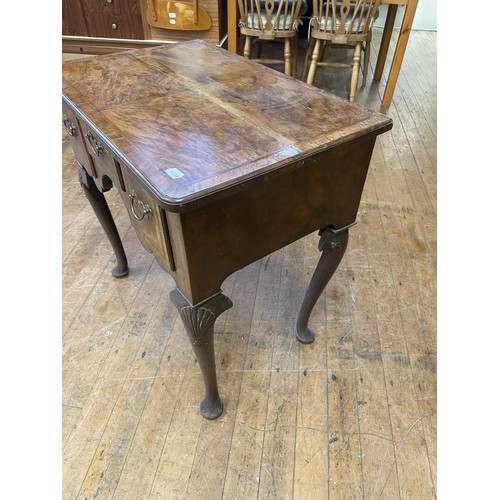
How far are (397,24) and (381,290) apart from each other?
5.05 meters

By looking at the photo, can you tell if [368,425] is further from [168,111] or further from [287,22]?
[287,22]

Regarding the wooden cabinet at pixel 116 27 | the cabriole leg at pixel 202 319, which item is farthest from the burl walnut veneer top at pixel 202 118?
the wooden cabinet at pixel 116 27

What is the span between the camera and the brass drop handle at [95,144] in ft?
3.21

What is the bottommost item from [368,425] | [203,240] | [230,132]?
[368,425]

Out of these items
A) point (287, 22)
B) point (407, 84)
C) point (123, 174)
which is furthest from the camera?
point (407, 84)

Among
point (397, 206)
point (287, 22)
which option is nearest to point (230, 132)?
point (397, 206)

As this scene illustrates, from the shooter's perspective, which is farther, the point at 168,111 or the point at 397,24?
the point at 397,24

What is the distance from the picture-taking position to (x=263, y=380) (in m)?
1.33

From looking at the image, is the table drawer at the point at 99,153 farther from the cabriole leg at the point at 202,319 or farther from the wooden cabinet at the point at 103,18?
the wooden cabinet at the point at 103,18

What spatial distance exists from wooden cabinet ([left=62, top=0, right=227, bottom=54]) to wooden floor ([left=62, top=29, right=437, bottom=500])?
1536mm

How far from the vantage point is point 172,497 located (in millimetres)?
1059

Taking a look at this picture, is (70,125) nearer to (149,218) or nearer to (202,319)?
→ (149,218)

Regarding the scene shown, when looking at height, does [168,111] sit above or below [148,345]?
above

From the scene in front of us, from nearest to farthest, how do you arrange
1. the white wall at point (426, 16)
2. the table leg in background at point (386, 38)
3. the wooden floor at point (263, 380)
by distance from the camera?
the wooden floor at point (263, 380), the table leg in background at point (386, 38), the white wall at point (426, 16)
